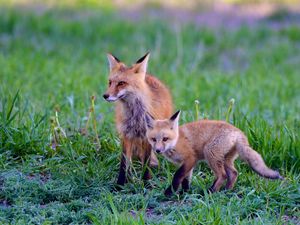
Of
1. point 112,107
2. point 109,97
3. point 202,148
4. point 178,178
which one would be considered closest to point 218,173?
point 202,148

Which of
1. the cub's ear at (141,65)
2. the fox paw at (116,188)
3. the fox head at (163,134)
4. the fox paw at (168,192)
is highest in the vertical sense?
the cub's ear at (141,65)

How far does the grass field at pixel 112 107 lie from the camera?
6.36m

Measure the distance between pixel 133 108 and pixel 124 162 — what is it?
1.81 feet

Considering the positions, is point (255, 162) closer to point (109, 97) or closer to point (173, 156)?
point (173, 156)

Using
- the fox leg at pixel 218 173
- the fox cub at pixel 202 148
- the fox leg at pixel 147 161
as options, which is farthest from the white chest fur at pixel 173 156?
the fox leg at pixel 147 161

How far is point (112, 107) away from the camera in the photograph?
991 centimetres

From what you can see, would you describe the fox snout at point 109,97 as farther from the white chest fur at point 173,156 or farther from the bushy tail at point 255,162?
the bushy tail at point 255,162

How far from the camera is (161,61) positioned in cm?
1355

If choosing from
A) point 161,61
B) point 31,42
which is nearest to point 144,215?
point 161,61

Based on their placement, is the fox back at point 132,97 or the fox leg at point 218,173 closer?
the fox leg at point 218,173

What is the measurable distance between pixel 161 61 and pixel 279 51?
249cm

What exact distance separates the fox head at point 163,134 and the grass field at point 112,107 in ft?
1.54

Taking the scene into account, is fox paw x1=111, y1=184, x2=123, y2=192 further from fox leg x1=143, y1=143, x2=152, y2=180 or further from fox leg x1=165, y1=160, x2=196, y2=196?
fox leg x1=165, y1=160, x2=196, y2=196

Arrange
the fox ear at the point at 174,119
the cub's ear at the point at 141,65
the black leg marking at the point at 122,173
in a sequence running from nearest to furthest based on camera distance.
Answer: the fox ear at the point at 174,119 < the black leg marking at the point at 122,173 < the cub's ear at the point at 141,65
